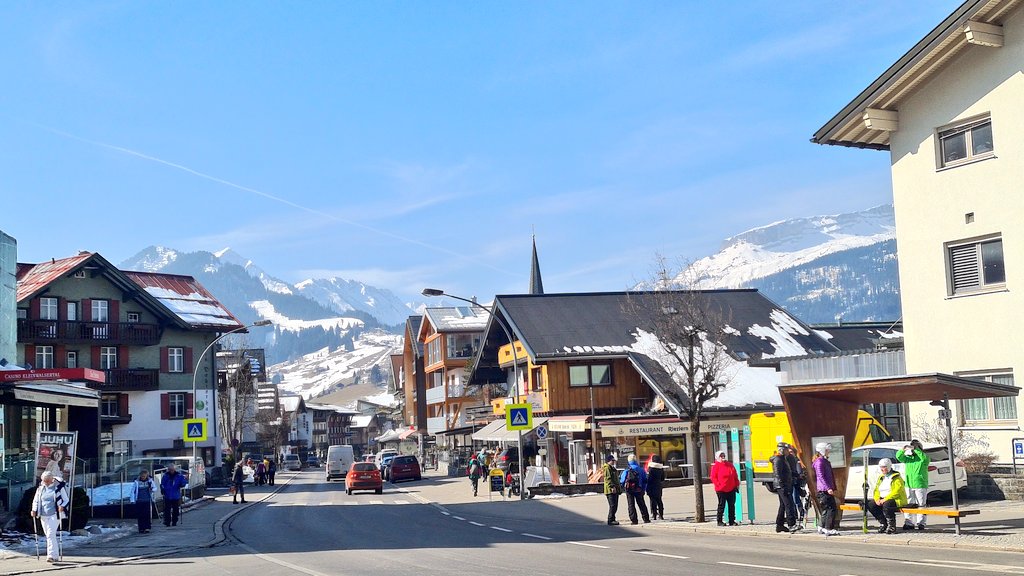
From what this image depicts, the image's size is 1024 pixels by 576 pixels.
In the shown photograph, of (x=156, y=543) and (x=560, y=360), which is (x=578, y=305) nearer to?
(x=560, y=360)

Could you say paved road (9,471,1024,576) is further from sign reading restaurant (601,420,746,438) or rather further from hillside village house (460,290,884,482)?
hillside village house (460,290,884,482)

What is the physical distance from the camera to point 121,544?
77.2 ft

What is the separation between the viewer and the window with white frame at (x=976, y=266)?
1004 inches

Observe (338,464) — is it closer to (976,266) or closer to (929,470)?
(929,470)

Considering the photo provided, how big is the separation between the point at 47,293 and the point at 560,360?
31730 mm

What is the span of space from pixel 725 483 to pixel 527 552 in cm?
559

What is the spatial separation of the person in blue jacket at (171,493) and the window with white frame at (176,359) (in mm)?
38699

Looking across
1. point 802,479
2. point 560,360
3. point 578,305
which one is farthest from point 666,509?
point 578,305

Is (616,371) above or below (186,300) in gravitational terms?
below

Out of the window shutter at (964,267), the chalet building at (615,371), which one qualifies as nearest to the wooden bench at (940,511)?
the window shutter at (964,267)

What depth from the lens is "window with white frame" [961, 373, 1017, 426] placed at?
2486 cm

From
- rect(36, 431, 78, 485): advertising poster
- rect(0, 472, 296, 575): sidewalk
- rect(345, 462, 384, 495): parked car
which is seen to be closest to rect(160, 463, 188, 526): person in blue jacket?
rect(0, 472, 296, 575): sidewalk

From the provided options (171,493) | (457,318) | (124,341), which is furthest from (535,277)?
(171,493)

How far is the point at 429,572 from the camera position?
53.4 ft
